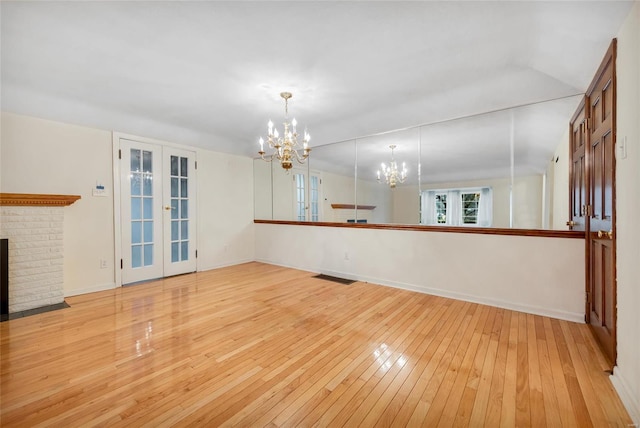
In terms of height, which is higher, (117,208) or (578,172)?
(578,172)

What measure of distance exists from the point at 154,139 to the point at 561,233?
18.3 feet

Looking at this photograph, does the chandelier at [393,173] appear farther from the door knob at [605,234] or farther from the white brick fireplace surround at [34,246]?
the white brick fireplace surround at [34,246]

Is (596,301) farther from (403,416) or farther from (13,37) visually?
(13,37)

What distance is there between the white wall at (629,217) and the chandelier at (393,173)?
2.36 meters

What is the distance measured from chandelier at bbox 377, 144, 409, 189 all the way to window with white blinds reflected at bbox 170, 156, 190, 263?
Result: 3414 mm

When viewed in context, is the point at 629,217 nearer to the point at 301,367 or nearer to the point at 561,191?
the point at 561,191

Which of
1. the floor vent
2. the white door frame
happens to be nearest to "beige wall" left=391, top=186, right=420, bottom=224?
the floor vent

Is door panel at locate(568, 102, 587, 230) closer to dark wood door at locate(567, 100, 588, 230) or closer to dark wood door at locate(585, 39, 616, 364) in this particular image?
dark wood door at locate(567, 100, 588, 230)

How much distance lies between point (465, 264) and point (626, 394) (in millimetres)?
1872

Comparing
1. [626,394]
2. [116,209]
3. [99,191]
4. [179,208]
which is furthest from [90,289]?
[626,394]

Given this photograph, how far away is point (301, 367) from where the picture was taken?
77.5 inches

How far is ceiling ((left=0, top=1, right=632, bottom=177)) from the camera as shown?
5.99ft

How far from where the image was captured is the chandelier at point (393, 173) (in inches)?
159

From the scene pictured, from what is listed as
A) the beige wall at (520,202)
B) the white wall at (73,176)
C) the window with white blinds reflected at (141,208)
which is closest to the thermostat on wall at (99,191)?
the white wall at (73,176)
